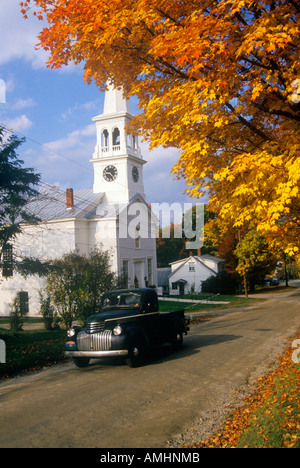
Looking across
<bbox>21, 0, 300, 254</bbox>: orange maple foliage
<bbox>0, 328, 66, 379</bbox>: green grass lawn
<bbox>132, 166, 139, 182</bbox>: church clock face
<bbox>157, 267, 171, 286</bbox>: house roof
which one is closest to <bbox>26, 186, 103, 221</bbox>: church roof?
<bbox>132, 166, 139, 182</bbox>: church clock face

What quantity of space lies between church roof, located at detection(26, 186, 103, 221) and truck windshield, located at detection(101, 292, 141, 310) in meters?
20.3

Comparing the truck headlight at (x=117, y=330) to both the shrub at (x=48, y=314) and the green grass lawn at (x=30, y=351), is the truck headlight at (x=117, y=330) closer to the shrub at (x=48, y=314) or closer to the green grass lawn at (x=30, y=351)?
the green grass lawn at (x=30, y=351)

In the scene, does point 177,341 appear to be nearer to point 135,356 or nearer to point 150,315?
point 150,315

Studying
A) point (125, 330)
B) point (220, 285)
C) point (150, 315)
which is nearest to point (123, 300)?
point (150, 315)

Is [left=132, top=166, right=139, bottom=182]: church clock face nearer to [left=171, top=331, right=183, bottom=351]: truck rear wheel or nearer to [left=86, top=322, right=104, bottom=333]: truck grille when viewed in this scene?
[left=171, top=331, right=183, bottom=351]: truck rear wheel

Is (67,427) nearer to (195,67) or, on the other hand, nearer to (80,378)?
(80,378)

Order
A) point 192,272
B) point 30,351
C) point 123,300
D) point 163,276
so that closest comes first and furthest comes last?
1. point 123,300
2. point 30,351
3. point 192,272
4. point 163,276

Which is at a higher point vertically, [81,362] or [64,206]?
[64,206]

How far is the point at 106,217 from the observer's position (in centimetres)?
3203

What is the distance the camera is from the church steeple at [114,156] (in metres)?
34.9

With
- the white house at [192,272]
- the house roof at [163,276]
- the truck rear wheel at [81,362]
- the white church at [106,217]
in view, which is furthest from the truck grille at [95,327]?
the house roof at [163,276]

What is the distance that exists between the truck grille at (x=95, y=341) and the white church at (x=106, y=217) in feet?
68.2

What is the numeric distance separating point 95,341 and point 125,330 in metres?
0.79
